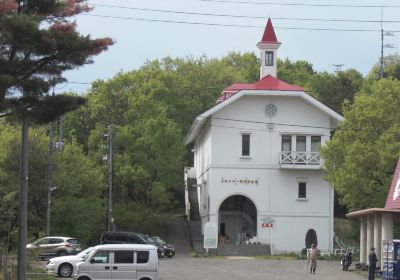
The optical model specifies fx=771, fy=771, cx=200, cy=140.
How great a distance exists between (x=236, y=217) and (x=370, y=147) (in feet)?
65.9

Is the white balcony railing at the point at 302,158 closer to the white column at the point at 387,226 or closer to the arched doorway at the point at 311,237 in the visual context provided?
the arched doorway at the point at 311,237

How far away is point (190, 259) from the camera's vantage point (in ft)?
164

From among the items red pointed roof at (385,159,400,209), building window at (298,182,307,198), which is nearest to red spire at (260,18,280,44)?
building window at (298,182,307,198)

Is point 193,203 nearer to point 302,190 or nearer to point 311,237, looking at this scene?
point 302,190

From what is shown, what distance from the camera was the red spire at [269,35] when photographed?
64.0 meters

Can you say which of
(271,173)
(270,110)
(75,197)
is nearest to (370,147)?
(271,173)

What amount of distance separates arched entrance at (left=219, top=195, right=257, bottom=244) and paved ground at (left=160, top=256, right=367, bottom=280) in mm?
12546

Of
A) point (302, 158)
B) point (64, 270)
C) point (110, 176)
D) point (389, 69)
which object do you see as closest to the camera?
point (64, 270)

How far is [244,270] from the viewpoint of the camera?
4078 cm

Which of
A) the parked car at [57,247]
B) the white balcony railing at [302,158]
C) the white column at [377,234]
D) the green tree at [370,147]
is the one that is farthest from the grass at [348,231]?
the parked car at [57,247]

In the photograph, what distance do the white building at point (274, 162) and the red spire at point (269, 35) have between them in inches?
207

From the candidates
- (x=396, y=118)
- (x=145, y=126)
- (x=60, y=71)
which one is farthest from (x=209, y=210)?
(x=60, y=71)

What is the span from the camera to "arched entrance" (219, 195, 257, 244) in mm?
62281

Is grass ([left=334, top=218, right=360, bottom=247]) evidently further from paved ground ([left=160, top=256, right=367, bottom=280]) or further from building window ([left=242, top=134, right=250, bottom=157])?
paved ground ([left=160, top=256, right=367, bottom=280])
